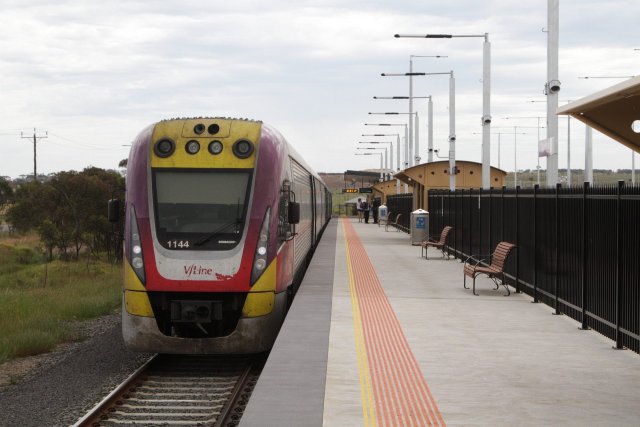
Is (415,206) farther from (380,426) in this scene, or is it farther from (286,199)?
(380,426)

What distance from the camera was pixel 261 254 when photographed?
443 inches

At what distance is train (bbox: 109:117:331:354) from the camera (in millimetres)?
10984

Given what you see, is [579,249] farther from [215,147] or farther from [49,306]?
[49,306]

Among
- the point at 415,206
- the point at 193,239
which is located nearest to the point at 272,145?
the point at 193,239

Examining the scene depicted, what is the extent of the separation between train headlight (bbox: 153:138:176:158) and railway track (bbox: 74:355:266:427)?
269cm

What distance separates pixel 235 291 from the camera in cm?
1102

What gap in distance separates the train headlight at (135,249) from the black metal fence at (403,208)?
1241 inches

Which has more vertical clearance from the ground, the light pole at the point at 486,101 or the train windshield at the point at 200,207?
the light pole at the point at 486,101

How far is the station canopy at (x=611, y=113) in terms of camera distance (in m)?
6.94

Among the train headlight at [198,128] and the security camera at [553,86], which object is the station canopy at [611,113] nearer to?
the train headlight at [198,128]

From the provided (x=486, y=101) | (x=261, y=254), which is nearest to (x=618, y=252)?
(x=261, y=254)

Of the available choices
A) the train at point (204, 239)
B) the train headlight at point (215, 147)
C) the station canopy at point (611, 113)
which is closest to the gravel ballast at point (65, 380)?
the train at point (204, 239)

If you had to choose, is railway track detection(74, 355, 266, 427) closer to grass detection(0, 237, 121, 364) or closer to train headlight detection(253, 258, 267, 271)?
train headlight detection(253, 258, 267, 271)

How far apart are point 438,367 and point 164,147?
481 cm
